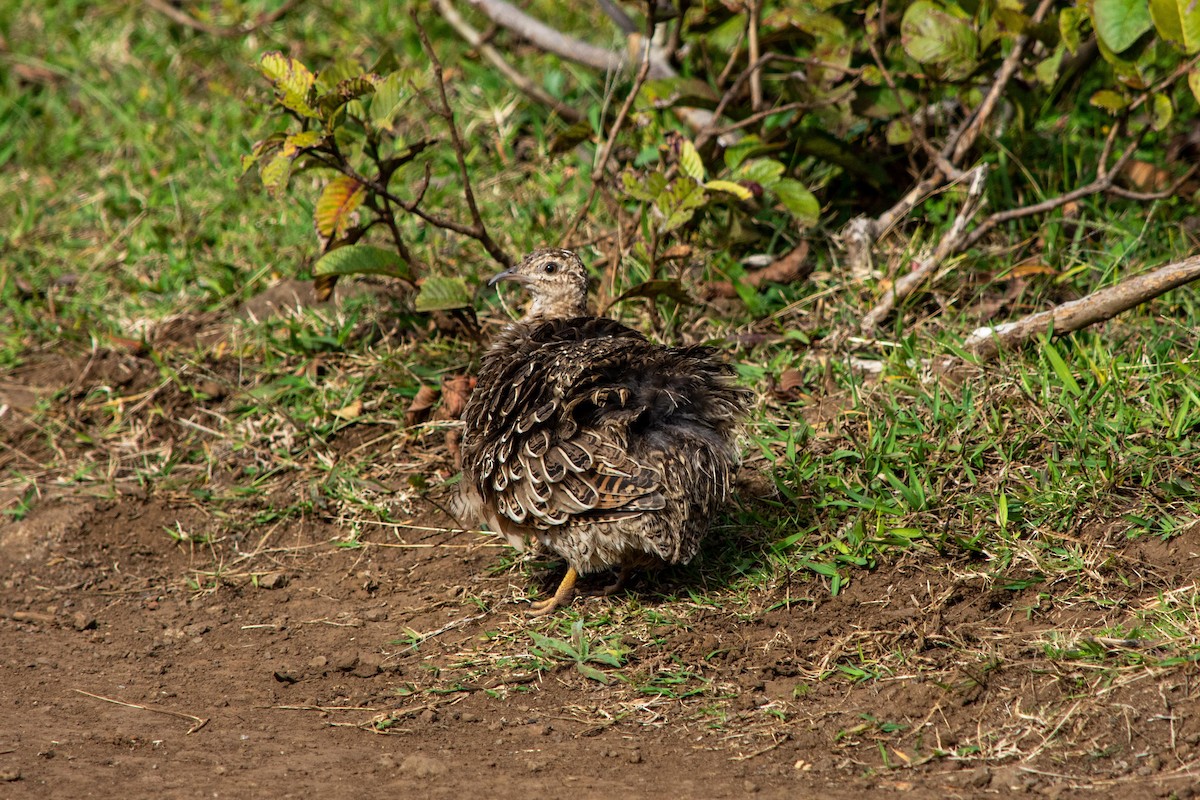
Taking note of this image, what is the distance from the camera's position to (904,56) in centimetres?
696

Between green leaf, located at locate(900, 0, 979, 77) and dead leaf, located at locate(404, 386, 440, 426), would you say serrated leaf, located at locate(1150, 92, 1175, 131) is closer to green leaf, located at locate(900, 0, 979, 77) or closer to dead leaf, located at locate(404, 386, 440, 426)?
green leaf, located at locate(900, 0, 979, 77)

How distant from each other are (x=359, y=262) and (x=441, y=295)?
0.41 meters

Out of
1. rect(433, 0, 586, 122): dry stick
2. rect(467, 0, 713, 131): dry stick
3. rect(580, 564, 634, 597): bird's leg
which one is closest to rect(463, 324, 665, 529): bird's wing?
rect(580, 564, 634, 597): bird's leg

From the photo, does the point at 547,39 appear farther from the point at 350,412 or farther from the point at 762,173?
the point at 350,412

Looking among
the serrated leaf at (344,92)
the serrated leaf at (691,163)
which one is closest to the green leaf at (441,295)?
the serrated leaf at (344,92)

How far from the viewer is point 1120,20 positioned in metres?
5.31

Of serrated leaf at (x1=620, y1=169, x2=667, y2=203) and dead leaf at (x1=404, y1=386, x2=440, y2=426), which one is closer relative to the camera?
serrated leaf at (x1=620, y1=169, x2=667, y2=203)

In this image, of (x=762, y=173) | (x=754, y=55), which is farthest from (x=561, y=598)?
(x=754, y=55)

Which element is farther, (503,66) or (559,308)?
(503,66)

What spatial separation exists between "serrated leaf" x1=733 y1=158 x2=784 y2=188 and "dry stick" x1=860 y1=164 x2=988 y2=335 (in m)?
0.80

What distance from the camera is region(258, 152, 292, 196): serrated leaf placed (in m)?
5.06

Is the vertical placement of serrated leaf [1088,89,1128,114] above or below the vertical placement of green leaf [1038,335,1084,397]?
above

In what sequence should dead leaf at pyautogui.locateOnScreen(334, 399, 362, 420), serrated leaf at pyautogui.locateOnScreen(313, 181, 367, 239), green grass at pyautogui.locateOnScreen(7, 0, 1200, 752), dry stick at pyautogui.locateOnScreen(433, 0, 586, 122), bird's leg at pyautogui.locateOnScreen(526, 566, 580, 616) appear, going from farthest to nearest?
dry stick at pyautogui.locateOnScreen(433, 0, 586, 122) < dead leaf at pyautogui.locateOnScreen(334, 399, 362, 420) < serrated leaf at pyautogui.locateOnScreen(313, 181, 367, 239) < bird's leg at pyautogui.locateOnScreen(526, 566, 580, 616) < green grass at pyautogui.locateOnScreen(7, 0, 1200, 752)

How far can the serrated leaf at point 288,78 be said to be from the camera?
16.8ft
